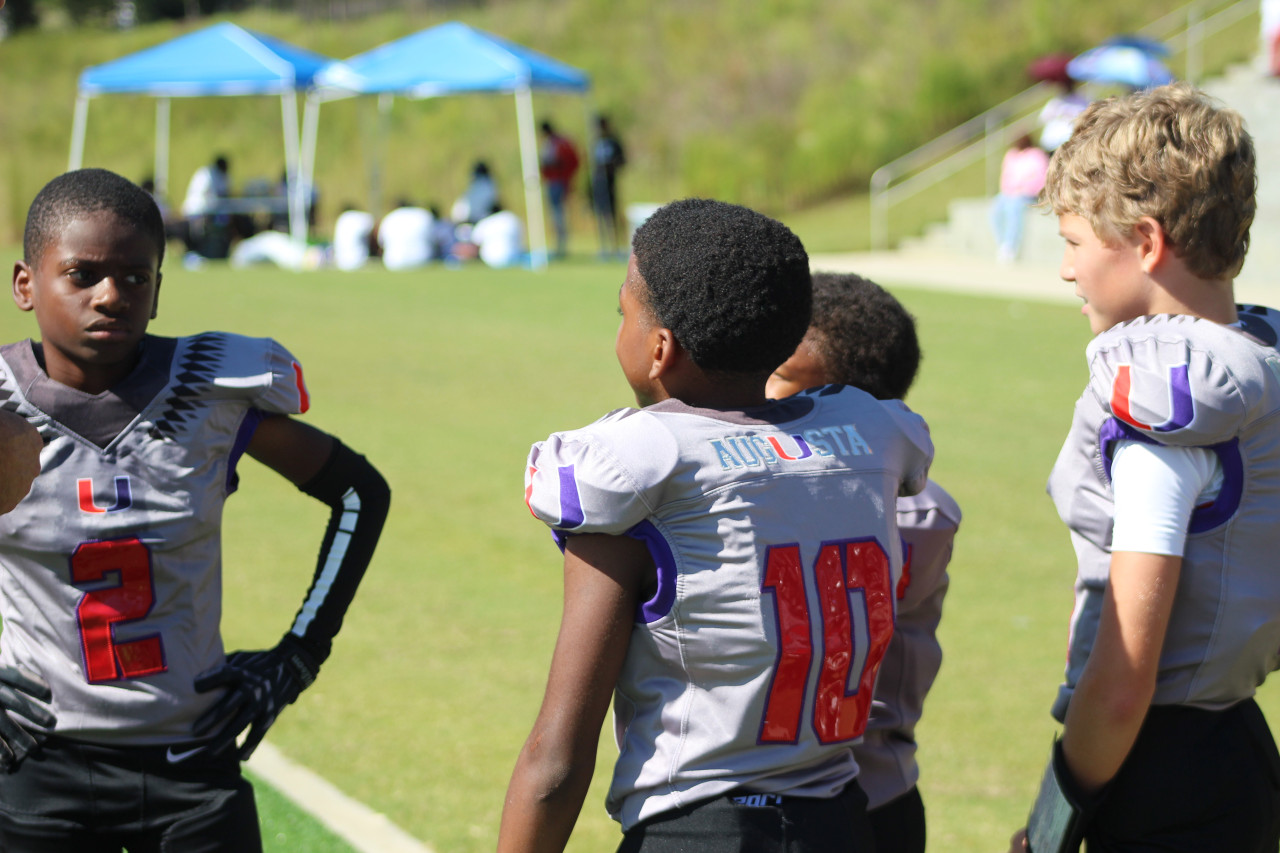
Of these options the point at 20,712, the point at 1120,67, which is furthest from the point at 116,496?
the point at 1120,67

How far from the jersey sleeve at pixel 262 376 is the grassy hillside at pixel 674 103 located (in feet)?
65.7

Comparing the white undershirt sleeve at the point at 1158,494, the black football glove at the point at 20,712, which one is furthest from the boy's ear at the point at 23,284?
the white undershirt sleeve at the point at 1158,494

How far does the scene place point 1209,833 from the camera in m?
2.18

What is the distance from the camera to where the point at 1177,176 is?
6.89ft

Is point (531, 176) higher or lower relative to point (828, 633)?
higher

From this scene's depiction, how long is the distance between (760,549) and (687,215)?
20.6 inches

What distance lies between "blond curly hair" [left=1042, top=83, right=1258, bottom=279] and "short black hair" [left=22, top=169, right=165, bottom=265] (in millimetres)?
1765

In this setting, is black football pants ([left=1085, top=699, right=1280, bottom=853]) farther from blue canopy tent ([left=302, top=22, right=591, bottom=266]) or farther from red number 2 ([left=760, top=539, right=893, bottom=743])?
blue canopy tent ([left=302, top=22, right=591, bottom=266])

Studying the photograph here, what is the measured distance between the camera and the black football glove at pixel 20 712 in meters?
2.54

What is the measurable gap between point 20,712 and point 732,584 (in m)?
1.46

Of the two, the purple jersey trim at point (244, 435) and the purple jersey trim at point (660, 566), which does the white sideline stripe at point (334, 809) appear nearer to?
the purple jersey trim at point (244, 435)

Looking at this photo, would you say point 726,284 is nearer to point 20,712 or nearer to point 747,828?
point 747,828

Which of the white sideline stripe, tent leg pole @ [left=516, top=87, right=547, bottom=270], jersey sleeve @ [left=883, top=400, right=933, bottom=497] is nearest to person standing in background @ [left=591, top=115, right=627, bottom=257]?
tent leg pole @ [left=516, top=87, right=547, bottom=270]

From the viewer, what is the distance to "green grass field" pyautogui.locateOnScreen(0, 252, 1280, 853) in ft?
14.4
